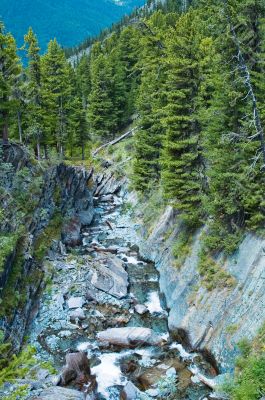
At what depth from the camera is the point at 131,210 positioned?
4522cm

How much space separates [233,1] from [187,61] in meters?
5.42

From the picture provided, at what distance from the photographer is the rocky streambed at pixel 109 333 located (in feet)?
61.5

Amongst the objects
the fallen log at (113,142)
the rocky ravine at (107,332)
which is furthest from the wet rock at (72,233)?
the fallen log at (113,142)

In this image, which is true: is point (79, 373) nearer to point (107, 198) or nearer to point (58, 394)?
point (58, 394)

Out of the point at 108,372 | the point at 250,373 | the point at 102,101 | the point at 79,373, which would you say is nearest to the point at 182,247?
the point at 108,372

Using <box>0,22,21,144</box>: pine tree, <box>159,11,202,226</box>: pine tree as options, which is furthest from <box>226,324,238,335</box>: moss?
<box>0,22,21,144</box>: pine tree

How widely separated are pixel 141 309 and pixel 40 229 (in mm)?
12391

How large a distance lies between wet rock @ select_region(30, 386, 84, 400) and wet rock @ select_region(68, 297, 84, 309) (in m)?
8.85

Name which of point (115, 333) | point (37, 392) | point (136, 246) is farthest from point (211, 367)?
point (136, 246)

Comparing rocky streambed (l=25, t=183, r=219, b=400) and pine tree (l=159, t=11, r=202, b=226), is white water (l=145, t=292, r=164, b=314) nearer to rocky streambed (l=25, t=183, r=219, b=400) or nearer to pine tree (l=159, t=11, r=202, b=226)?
rocky streambed (l=25, t=183, r=219, b=400)

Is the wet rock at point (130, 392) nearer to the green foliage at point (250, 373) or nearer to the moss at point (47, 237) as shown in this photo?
the green foliage at point (250, 373)

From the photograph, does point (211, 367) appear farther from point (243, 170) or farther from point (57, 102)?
point (57, 102)

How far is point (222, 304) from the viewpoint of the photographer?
67.0 feet

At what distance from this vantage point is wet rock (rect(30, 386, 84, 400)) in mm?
16859
